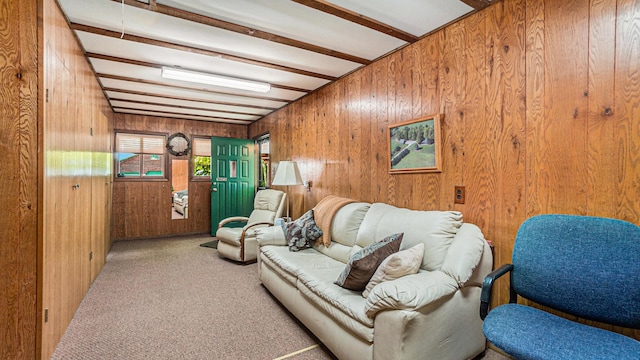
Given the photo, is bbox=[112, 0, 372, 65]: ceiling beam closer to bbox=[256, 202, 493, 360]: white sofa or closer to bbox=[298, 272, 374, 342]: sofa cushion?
bbox=[256, 202, 493, 360]: white sofa

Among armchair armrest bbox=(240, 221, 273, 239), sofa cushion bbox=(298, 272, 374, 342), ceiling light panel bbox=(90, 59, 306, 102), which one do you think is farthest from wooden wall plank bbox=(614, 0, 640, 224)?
armchair armrest bbox=(240, 221, 273, 239)

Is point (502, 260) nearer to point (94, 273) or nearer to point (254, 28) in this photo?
point (254, 28)

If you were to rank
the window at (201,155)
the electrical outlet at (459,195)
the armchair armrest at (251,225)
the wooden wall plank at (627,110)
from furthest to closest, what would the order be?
the window at (201,155) < the armchair armrest at (251,225) < the electrical outlet at (459,195) < the wooden wall plank at (627,110)

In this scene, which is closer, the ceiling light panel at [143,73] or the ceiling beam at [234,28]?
the ceiling beam at [234,28]

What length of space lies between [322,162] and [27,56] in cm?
288

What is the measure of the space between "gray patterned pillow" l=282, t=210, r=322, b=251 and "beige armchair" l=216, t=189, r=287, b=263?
1.02 meters

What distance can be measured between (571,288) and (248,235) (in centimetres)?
342

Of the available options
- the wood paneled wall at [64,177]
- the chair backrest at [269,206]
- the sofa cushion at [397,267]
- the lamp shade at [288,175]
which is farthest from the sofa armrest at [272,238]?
the wood paneled wall at [64,177]

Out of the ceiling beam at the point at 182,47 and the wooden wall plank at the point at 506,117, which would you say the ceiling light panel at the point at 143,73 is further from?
the wooden wall plank at the point at 506,117

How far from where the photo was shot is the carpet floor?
2020 mm

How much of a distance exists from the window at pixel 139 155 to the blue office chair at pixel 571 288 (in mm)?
5952

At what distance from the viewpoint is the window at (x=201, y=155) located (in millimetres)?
6031

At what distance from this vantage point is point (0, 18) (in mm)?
1530

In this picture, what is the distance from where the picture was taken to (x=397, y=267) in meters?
1.77
